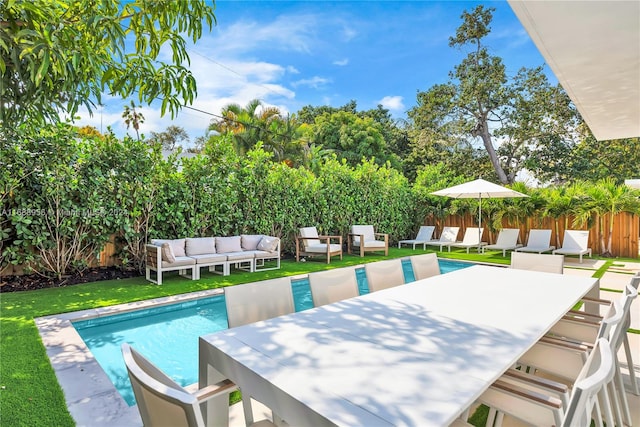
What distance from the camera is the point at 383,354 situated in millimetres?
1758

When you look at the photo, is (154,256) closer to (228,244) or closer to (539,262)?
(228,244)

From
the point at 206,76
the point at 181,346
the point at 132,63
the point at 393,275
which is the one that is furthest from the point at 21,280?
the point at 206,76

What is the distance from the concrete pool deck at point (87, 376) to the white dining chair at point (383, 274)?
1.59m

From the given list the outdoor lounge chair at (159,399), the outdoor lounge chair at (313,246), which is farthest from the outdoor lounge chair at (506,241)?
the outdoor lounge chair at (159,399)

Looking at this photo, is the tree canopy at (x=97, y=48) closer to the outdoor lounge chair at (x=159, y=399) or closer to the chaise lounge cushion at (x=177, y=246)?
A: the outdoor lounge chair at (x=159, y=399)

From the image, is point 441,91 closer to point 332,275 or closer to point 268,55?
point 268,55

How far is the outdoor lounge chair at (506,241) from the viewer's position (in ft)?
37.3

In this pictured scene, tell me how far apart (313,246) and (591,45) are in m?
7.72

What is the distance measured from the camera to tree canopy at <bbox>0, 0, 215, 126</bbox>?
6.48ft

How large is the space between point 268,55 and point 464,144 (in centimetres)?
1121

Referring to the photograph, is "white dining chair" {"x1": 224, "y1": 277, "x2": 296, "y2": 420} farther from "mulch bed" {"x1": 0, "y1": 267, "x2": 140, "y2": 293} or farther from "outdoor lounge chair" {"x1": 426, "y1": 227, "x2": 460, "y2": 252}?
"outdoor lounge chair" {"x1": 426, "y1": 227, "x2": 460, "y2": 252}

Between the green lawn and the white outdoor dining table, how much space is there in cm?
150

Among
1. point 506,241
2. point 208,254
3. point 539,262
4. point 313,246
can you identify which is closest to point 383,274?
point 539,262

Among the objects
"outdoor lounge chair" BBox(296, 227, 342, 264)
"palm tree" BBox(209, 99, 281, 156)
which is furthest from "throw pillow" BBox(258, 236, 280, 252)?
"palm tree" BBox(209, 99, 281, 156)
